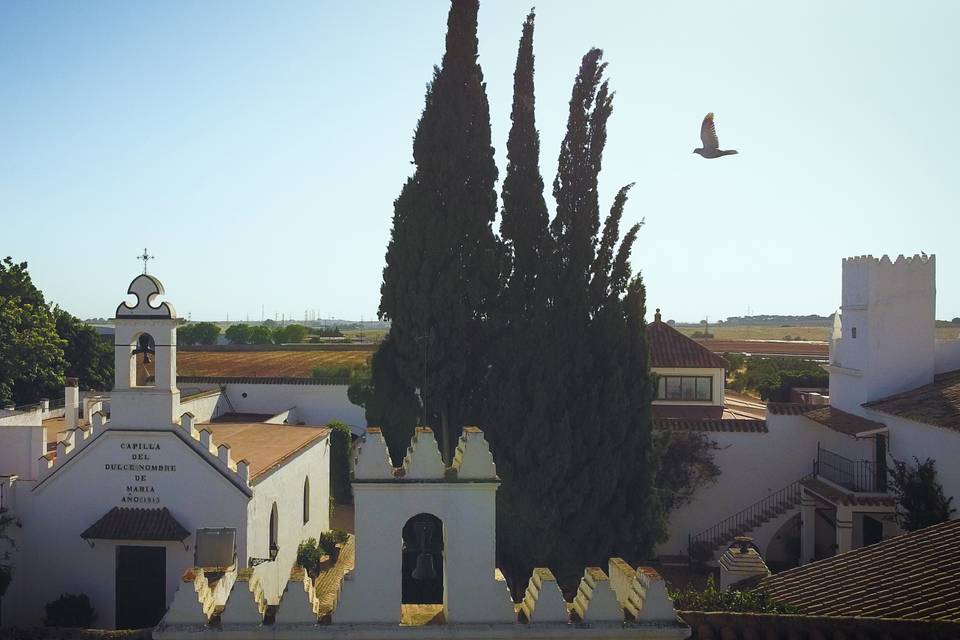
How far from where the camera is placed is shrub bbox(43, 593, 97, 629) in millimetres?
14898

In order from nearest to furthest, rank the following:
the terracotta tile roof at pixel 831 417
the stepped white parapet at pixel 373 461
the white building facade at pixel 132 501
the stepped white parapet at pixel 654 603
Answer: the stepped white parapet at pixel 654 603 < the stepped white parapet at pixel 373 461 < the white building facade at pixel 132 501 < the terracotta tile roof at pixel 831 417

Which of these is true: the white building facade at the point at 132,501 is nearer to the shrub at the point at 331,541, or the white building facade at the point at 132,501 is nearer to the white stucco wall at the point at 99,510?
the white stucco wall at the point at 99,510

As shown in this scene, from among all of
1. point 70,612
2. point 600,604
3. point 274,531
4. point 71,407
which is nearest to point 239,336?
point 71,407

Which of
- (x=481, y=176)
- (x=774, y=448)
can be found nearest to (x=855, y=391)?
(x=774, y=448)

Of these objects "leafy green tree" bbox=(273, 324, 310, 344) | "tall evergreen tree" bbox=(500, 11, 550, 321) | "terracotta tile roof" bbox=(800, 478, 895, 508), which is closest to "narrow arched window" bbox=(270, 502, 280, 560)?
"tall evergreen tree" bbox=(500, 11, 550, 321)

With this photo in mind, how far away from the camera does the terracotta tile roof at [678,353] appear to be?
24.3m

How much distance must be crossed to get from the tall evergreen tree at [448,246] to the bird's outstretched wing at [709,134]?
25.1 feet

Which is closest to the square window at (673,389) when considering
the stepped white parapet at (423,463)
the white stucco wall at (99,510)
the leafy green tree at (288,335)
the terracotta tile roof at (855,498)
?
the terracotta tile roof at (855,498)

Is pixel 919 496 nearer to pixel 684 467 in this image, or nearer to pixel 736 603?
pixel 684 467

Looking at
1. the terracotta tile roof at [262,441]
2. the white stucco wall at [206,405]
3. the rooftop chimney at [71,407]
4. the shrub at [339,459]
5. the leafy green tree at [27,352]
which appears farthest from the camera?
the leafy green tree at [27,352]

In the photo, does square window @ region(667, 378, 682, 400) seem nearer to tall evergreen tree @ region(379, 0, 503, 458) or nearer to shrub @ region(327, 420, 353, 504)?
tall evergreen tree @ region(379, 0, 503, 458)

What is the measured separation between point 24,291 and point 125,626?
986 inches

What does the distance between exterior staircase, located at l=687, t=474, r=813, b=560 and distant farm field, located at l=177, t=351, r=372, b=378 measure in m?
25.4

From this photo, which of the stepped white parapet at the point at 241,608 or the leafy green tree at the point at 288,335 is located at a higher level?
the leafy green tree at the point at 288,335
